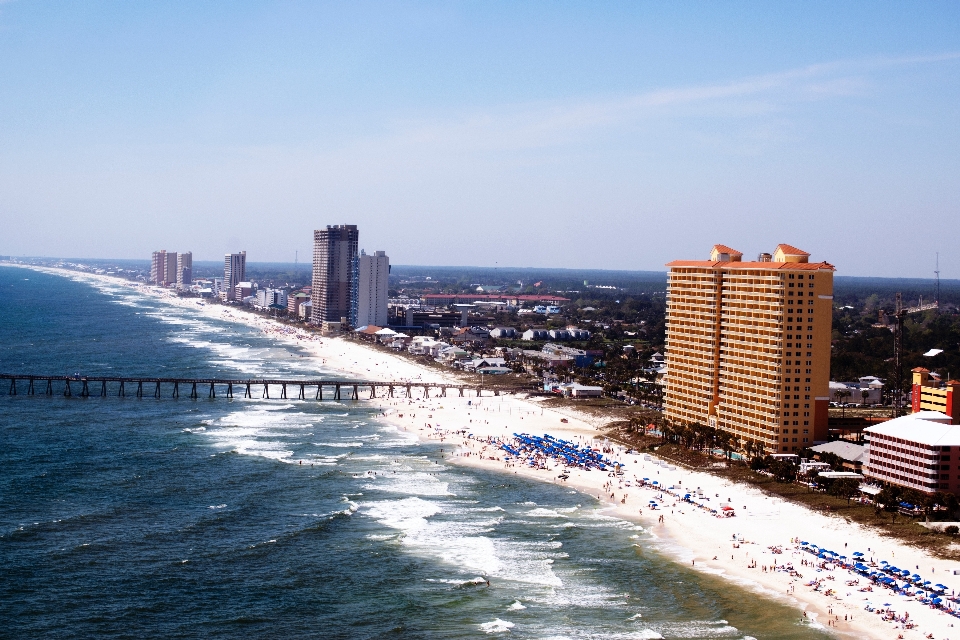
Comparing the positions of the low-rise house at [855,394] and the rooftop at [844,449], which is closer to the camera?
the rooftop at [844,449]

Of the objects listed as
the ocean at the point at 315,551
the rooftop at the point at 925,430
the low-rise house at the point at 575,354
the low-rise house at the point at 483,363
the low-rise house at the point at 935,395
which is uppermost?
the low-rise house at the point at 935,395

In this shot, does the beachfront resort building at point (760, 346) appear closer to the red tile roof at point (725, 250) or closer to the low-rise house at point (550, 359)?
the red tile roof at point (725, 250)

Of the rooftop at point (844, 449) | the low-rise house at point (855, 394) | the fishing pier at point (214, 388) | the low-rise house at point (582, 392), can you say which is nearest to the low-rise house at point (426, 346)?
the fishing pier at point (214, 388)

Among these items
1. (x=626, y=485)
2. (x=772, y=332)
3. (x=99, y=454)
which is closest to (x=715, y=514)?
(x=626, y=485)

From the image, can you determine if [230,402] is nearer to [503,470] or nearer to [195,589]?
[503,470]

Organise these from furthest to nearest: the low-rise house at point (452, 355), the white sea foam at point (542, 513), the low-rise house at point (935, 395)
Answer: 1. the low-rise house at point (452, 355)
2. the low-rise house at point (935, 395)
3. the white sea foam at point (542, 513)
